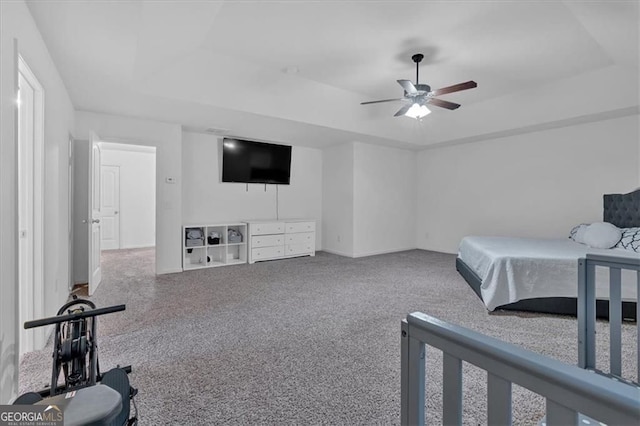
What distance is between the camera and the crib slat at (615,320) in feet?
5.03

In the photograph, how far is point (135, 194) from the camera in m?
7.54

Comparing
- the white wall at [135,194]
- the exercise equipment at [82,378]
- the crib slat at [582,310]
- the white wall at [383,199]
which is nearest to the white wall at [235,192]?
the white wall at [383,199]

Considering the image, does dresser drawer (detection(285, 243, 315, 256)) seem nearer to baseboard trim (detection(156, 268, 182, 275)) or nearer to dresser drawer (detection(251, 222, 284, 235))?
dresser drawer (detection(251, 222, 284, 235))

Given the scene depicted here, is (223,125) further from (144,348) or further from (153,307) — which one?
(144,348)

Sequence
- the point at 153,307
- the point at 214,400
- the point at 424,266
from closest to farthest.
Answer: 1. the point at 214,400
2. the point at 153,307
3. the point at 424,266

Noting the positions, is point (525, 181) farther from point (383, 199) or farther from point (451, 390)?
point (451, 390)

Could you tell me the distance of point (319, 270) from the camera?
5.01 meters

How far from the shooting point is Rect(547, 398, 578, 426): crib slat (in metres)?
Answer: 0.54

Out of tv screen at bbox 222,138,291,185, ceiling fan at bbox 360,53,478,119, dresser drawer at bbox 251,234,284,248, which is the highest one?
ceiling fan at bbox 360,53,478,119

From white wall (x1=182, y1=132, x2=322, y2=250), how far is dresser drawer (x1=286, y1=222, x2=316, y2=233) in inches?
21.3

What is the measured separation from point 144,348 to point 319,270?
2986 mm

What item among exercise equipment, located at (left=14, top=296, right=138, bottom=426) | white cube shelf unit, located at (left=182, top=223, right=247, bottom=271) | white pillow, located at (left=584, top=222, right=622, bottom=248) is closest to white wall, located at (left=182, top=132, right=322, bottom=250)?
white cube shelf unit, located at (left=182, top=223, right=247, bottom=271)

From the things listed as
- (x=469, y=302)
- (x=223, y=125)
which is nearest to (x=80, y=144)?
(x=223, y=125)

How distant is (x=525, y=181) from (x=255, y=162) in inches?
194
